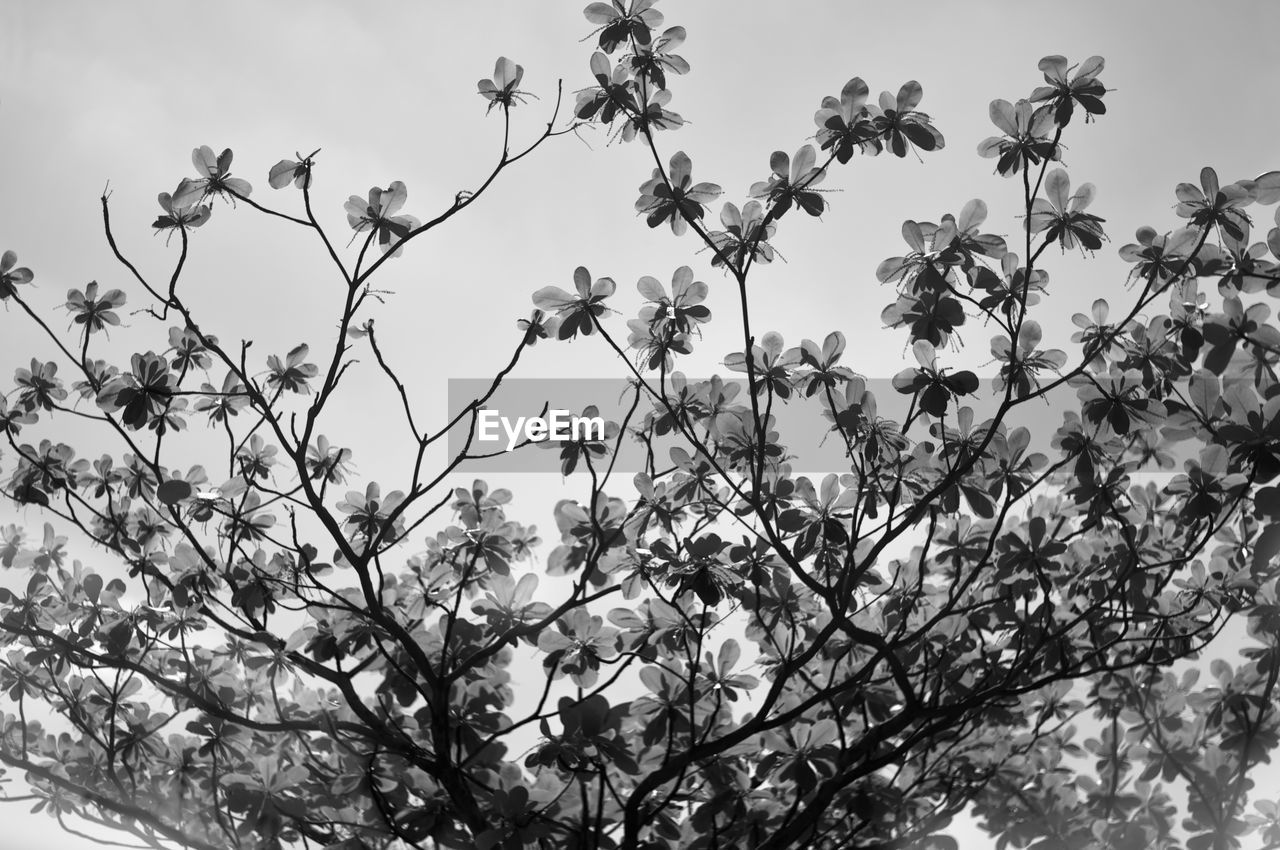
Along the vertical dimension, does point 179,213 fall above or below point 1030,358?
above

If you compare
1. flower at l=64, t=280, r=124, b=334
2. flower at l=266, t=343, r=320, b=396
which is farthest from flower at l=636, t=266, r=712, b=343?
flower at l=64, t=280, r=124, b=334

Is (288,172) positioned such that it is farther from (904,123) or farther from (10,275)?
(904,123)

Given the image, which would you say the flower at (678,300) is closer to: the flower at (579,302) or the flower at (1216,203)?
the flower at (579,302)

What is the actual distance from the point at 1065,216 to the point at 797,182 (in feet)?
2.88

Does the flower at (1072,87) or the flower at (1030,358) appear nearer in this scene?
the flower at (1072,87)

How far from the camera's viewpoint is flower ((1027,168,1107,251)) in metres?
2.79

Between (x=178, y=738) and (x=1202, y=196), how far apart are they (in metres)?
4.46

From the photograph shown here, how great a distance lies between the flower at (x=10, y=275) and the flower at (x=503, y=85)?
1981 mm

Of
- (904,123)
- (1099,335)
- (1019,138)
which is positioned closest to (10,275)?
(904,123)

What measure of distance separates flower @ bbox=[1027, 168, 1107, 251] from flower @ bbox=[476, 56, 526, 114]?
175 cm

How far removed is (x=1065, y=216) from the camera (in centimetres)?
283

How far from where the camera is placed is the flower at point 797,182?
2.71m

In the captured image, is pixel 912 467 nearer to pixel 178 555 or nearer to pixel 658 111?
pixel 658 111

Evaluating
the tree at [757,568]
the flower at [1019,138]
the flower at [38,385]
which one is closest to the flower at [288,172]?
the tree at [757,568]
